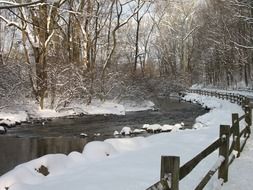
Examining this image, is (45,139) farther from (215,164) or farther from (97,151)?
(215,164)

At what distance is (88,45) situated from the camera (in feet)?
134

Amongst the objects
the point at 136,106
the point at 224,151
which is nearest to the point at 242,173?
the point at 224,151

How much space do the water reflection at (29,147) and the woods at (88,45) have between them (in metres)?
4.87

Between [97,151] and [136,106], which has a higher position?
[97,151]

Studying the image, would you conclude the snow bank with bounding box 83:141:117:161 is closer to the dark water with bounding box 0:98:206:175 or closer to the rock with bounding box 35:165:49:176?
the rock with bounding box 35:165:49:176

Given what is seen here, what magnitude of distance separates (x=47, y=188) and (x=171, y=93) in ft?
196

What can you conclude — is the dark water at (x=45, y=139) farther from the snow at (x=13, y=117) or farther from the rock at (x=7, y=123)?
the snow at (x=13, y=117)

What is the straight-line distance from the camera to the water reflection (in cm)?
1462

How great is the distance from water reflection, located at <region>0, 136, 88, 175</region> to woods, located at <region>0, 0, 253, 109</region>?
487cm

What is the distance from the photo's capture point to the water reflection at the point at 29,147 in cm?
1462

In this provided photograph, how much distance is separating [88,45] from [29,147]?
24.6 meters

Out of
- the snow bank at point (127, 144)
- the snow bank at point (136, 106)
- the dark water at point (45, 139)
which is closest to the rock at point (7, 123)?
the dark water at point (45, 139)

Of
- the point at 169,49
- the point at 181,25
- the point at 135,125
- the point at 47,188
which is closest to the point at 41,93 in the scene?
the point at 135,125

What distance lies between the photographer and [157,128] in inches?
875
